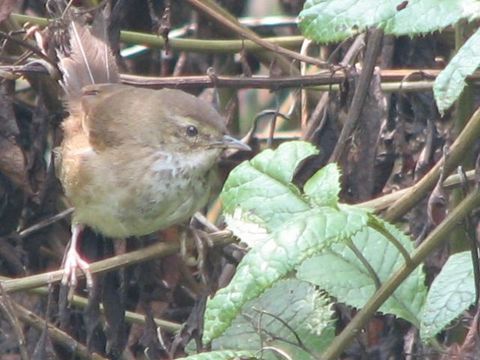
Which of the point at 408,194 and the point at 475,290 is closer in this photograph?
the point at 475,290

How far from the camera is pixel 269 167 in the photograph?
2158mm

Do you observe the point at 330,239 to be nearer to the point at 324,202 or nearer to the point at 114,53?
the point at 324,202

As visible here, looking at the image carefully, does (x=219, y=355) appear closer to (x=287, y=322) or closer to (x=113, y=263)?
(x=287, y=322)

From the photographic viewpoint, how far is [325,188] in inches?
76.7

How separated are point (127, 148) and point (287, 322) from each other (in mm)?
1429

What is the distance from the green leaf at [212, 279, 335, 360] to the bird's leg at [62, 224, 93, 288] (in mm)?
581

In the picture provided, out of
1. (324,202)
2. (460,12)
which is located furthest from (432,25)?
(324,202)

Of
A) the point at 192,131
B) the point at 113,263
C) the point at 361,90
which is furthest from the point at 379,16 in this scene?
the point at 192,131

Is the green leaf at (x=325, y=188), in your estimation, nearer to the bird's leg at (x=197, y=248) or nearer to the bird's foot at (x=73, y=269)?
the bird's foot at (x=73, y=269)

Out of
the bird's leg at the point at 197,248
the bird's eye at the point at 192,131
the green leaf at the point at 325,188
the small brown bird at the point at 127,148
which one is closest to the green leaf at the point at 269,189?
the green leaf at the point at 325,188

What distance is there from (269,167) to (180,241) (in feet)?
4.47

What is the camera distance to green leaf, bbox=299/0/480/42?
1.87 m

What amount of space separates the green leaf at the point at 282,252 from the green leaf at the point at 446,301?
1.35 feet

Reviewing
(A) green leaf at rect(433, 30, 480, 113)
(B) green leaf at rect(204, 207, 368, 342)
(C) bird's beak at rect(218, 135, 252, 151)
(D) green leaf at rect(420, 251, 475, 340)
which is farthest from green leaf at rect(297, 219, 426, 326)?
(C) bird's beak at rect(218, 135, 252, 151)
